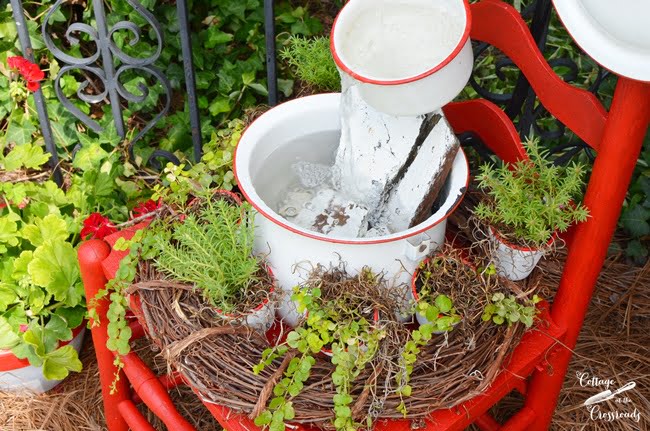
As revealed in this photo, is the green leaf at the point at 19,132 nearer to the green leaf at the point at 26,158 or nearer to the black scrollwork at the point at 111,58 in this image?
the green leaf at the point at 26,158

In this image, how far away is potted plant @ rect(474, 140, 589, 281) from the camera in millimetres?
1271

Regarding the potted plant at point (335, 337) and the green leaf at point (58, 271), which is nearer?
the potted plant at point (335, 337)

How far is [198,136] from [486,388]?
88 centimetres

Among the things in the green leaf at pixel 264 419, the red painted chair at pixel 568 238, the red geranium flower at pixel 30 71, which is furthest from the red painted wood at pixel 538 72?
the red geranium flower at pixel 30 71

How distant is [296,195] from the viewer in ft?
4.78

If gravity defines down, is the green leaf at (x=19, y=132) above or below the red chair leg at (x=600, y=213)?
below

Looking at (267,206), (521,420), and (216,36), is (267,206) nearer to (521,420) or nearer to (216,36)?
(521,420)

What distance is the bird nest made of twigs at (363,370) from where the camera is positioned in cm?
120

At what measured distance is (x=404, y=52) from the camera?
1276mm

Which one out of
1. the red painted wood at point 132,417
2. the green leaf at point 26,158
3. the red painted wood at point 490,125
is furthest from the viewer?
the green leaf at point 26,158

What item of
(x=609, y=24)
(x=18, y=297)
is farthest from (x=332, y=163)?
(x=18, y=297)

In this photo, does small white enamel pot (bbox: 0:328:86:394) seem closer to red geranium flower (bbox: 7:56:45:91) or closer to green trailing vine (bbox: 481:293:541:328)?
red geranium flower (bbox: 7:56:45:91)

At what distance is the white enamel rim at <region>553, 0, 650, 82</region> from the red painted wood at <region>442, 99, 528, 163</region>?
15.4 inches

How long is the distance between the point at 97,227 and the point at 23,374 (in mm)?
504
